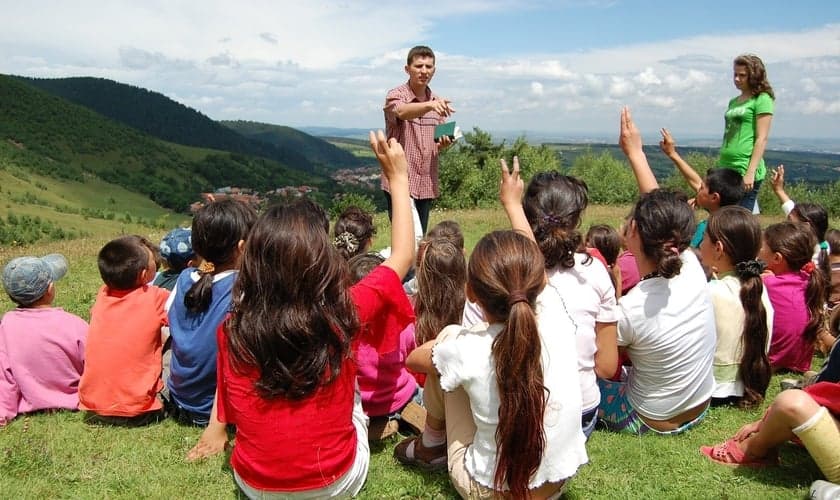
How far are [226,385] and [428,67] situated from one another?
3989 mm

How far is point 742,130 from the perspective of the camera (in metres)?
5.91

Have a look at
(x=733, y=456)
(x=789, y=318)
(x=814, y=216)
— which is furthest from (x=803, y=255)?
(x=733, y=456)

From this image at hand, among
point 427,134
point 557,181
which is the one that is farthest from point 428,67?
point 557,181

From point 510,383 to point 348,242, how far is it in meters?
2.58

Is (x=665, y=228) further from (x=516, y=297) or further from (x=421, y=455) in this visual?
(x=421, y=455)

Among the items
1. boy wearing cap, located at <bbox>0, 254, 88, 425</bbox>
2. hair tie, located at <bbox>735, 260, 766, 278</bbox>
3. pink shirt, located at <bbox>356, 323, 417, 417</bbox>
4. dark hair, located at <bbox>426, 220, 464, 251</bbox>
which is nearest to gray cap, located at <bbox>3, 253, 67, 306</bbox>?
boy wearing cap, located at <bbox>0, 254, 88, 425</bbox>

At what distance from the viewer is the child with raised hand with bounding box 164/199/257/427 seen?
10.7 feet

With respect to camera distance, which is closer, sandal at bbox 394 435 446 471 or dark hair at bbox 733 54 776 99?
sandal at bbox 394 435 446 471

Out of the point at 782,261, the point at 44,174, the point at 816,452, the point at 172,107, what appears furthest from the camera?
the point at 172,107

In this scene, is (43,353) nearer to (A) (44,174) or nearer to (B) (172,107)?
(A) (44,174)

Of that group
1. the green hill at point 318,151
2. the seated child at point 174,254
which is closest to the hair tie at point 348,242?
the seated child at point 174,254

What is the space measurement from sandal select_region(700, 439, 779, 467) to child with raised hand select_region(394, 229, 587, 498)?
3.62 feet

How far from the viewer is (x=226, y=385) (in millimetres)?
2701

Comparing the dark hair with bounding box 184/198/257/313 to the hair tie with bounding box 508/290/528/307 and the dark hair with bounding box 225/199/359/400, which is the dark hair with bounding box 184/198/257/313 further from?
the hair tie with bounding box 508/290/528/307
